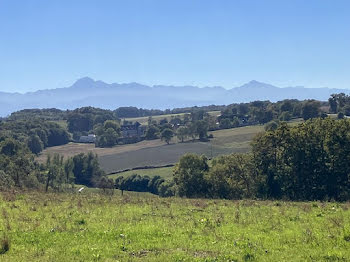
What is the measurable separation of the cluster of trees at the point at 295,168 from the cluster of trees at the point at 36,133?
111729mm

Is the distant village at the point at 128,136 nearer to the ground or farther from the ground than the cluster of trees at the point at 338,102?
nearer to the ground

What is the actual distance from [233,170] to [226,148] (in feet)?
232

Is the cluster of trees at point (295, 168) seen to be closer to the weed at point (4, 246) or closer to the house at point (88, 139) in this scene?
the weed at point (4, 246)

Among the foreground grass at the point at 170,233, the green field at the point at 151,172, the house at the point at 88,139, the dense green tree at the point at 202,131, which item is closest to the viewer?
the foreground grass at the point at 170,233

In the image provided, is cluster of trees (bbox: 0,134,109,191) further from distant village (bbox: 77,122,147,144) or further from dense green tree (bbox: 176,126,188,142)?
distant village (bbox: 77,122,147,144)

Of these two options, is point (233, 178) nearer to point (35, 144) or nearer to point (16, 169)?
point (16, 169)

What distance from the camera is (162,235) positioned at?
43.7ft

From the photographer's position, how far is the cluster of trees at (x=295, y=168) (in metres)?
37.8

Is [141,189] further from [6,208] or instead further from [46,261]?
[46,261]

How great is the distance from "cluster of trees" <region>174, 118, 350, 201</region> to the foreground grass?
63.9 ft

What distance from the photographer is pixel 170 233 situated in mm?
13562

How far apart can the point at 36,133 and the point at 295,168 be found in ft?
465

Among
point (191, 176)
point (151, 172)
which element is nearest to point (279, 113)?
point (151, 172)

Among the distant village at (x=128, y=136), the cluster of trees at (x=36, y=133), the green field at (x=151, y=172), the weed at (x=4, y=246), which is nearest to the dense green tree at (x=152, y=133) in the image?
the distant village at (x=128, y=136)
